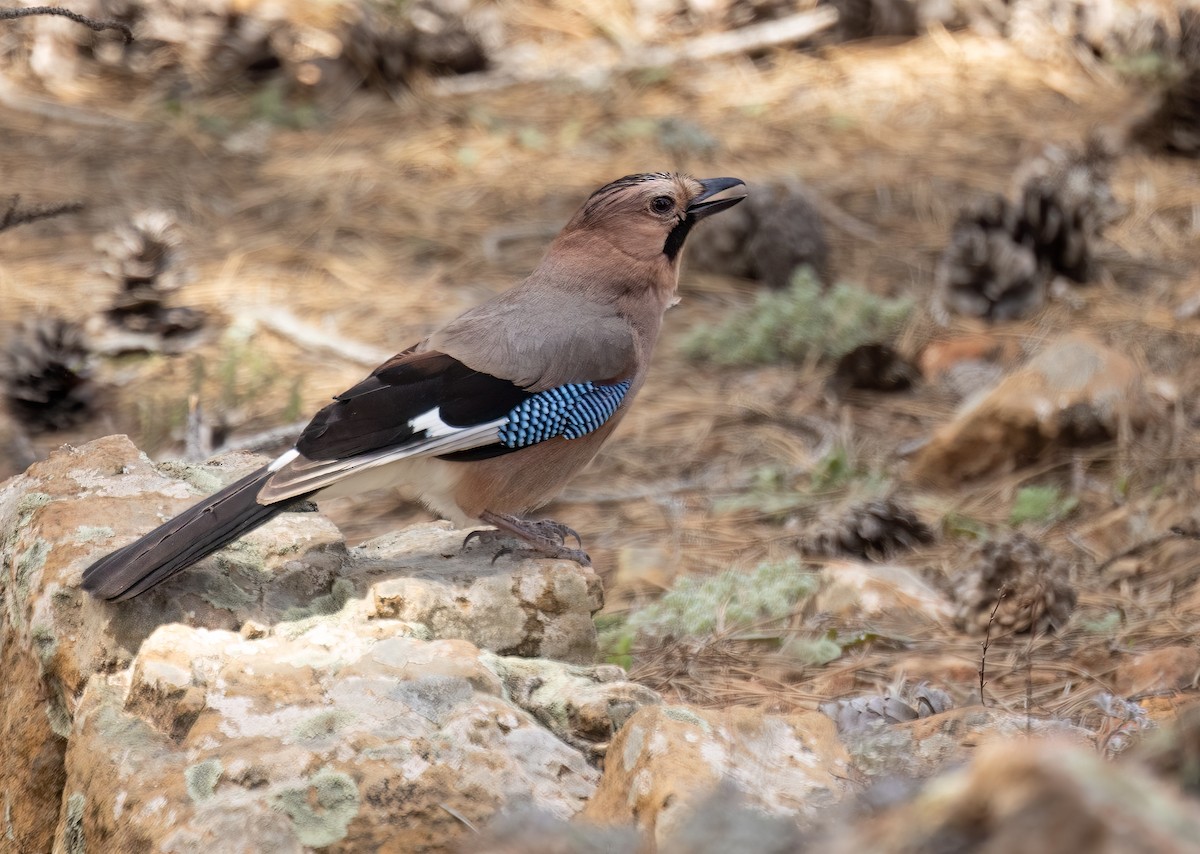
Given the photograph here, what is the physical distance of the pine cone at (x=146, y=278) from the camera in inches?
224

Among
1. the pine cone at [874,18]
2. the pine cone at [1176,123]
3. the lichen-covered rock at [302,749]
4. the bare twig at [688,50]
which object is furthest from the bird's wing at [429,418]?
the pine cone at [874,18]

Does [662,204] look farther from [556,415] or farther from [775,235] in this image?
[775,235]

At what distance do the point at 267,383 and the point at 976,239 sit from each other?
10.1 ft

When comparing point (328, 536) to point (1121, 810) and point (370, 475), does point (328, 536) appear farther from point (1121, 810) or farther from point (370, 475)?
point (1121, 810)

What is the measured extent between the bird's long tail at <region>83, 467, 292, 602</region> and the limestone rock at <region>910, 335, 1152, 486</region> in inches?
106

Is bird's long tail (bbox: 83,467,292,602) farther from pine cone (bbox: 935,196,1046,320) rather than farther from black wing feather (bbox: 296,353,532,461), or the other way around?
pine cone (bbox: 935,196,1046,320)

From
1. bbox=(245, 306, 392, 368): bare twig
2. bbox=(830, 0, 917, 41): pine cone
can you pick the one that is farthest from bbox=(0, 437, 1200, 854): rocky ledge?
bbox=(830, 0, 917, 41): pine cone

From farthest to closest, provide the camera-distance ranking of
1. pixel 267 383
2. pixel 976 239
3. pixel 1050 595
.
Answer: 1. pixel 976 239
2. pixel 267 383
3. pixel 1050 595

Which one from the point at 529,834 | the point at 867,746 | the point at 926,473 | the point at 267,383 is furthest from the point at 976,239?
the point at 529,834

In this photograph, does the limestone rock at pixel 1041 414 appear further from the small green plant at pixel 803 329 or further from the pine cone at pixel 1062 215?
the pine cone at pixel 1062 215

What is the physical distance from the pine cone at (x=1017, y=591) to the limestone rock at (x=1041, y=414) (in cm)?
96

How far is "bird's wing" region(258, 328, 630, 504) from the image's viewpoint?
9.39 ft

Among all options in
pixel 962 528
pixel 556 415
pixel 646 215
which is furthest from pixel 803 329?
pixel 556 415

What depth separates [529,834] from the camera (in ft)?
3.88
